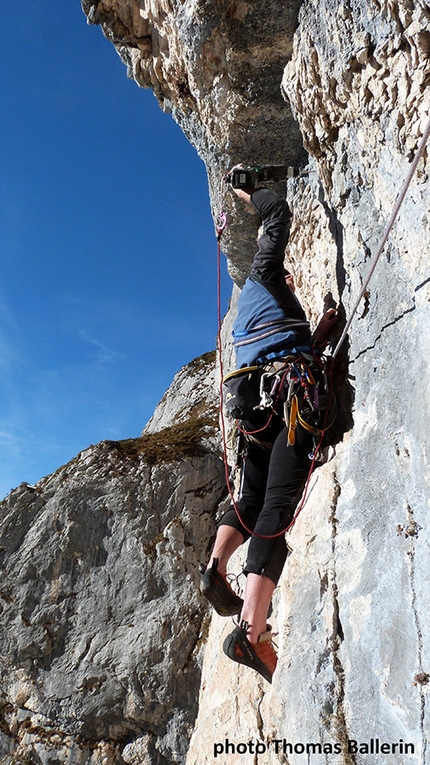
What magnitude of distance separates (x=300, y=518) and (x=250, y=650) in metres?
1.28

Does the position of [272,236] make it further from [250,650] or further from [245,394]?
[250,650]

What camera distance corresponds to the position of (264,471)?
5609 mm

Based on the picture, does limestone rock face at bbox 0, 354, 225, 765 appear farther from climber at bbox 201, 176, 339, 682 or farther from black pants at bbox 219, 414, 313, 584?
black pants at bbox 219, 414, 313, 584

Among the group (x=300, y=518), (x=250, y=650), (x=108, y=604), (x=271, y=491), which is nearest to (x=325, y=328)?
(x=271, y=491)

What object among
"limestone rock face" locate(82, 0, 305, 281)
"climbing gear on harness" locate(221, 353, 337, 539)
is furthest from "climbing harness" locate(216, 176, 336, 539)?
"limestone rock face" locate(82, 0, 305, 281)

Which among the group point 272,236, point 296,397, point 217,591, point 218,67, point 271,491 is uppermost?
point 218,67

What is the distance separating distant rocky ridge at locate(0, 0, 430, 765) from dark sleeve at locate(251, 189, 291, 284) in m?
0.60

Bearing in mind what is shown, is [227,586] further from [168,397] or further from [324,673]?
[168,397]

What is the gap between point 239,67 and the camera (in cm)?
680

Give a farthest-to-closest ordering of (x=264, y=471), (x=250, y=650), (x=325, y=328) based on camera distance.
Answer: (x=325, y=328)
(x=264, y=471)
(x=250, y=650)

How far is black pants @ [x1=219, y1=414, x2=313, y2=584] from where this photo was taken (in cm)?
477

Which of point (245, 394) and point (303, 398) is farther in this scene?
point (245, 394)

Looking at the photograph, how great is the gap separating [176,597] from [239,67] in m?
7.83

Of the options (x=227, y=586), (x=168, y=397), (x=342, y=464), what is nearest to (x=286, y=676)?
(x=227, y=586)
